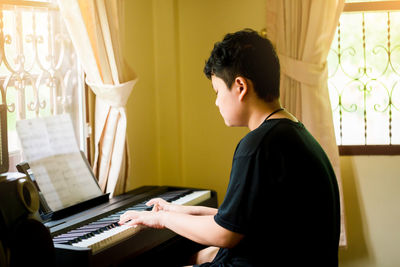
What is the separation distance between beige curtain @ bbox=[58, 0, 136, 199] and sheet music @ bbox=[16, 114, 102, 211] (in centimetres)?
27

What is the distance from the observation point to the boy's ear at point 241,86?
1.75m

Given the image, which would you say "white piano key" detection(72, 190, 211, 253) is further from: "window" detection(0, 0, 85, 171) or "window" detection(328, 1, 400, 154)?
"window" detection(328, 1, 400, 154)

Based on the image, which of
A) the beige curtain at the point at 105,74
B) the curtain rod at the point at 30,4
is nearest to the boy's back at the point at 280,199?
the beige curtain at the point at 105,74

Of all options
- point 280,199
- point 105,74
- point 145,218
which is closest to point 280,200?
point 280,199

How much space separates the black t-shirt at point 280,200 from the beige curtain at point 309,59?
1590mm

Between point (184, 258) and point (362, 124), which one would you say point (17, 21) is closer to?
point (184, 258)

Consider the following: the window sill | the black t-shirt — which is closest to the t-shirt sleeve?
the black t-shirt

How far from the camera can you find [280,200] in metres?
1.66

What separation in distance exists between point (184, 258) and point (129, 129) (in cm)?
86

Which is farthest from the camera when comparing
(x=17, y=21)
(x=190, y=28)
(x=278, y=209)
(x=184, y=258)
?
(x=190, y=28)

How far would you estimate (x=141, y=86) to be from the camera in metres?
3.40

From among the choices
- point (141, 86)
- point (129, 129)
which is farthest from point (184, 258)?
point (141, 86)

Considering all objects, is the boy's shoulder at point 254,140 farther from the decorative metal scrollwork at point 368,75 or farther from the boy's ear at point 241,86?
the decorative metal scrollwork at point 368,75

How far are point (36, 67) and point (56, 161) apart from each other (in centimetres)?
51
